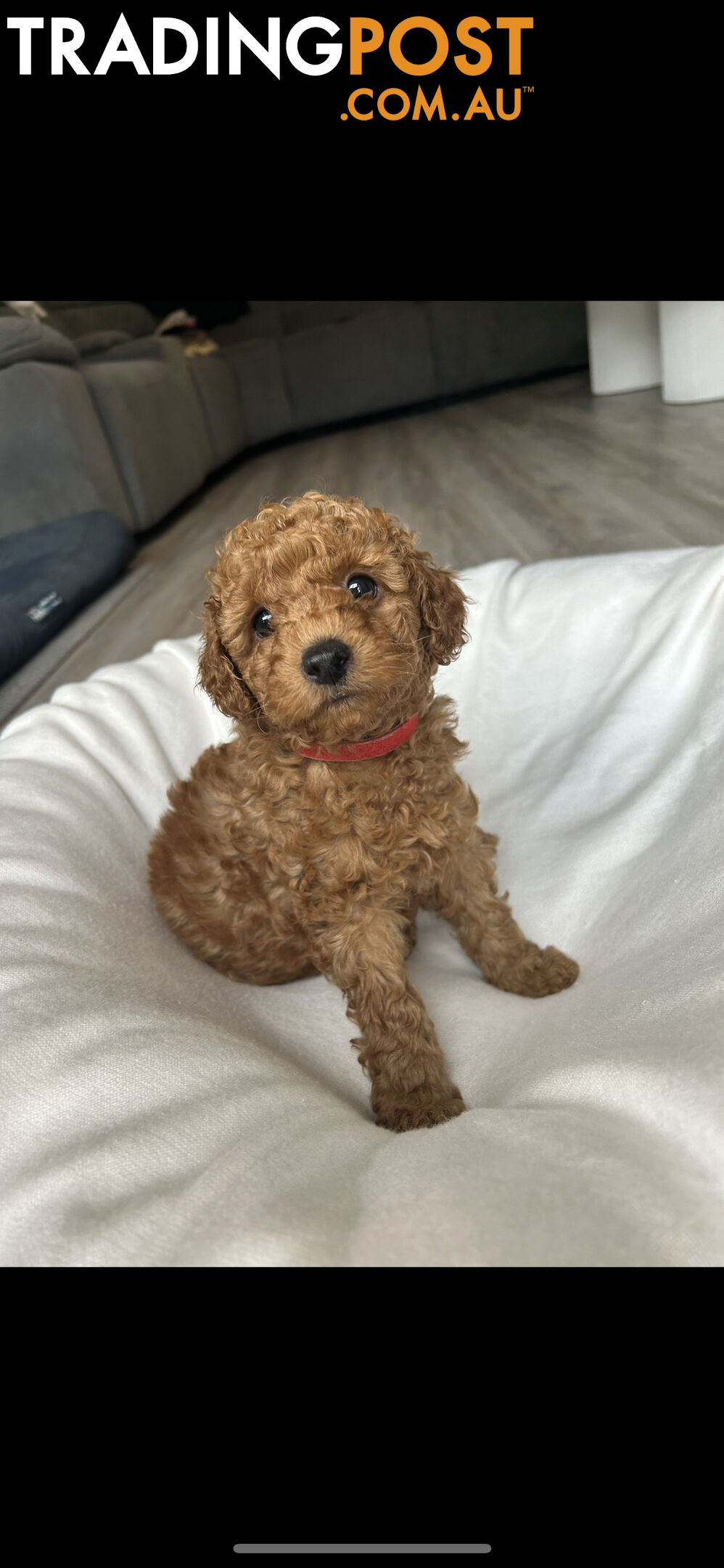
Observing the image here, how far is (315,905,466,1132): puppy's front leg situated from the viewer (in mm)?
1445

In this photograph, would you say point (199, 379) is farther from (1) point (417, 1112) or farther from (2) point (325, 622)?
(1) point (417, 1112)

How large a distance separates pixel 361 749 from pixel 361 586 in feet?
0.78

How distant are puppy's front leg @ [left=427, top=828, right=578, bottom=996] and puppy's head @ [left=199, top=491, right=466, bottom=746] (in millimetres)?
335

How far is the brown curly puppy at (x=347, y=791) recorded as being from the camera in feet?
4.30

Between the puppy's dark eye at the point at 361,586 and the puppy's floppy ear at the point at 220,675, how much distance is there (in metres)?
0.22

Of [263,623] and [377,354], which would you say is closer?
[263,623]

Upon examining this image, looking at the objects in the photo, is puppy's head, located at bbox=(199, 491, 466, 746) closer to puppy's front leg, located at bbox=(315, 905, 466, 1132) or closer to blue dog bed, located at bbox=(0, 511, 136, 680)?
puppy's front leg, located at bbox=(315, 905, 466, 1132)

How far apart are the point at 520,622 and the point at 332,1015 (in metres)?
1.15

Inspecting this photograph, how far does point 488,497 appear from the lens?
472 cm

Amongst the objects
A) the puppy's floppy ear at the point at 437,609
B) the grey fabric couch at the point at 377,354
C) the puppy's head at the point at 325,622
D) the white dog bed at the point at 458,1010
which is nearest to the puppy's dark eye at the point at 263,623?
the puppy's head at the point at 325,622

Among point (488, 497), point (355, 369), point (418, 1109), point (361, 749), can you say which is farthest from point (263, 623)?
point (355, 369)

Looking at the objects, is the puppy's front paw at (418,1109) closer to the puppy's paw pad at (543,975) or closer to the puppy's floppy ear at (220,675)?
the puppy's paw pad at (543,975)

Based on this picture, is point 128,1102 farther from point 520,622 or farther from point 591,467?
point 591,467

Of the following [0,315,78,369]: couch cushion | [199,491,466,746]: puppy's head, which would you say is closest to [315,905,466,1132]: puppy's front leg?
[199,491,466,746]: puppy's head
